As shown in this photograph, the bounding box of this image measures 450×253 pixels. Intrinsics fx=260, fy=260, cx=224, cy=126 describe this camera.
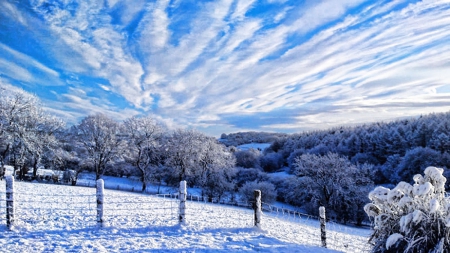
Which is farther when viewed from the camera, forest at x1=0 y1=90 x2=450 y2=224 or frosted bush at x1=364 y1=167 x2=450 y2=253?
forest at x1=0 y1=90 x2=450 y2=224

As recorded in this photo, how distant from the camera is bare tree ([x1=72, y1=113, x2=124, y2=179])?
32219 mm

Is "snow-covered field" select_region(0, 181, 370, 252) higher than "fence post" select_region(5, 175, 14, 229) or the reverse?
the reverse

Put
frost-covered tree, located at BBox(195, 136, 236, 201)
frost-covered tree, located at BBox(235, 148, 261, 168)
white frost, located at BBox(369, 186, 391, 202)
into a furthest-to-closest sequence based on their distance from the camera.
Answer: frost-covered tree, located at BBox(235, 148, 261, 168) < frost-covered tree, located at BBox(195, 136, 236, 201) < white frost, located at BBox(369, 186, 391, 202)

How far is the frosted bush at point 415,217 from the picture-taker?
5254mm

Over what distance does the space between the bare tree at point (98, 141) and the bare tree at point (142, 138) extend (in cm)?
Answer: 184

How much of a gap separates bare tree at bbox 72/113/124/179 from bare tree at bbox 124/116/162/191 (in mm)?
1841

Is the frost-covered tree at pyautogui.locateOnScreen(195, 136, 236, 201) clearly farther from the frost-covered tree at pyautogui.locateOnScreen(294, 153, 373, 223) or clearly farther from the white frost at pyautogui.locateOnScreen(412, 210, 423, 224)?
the white frost at pyautogui.locateOnScreen(412, 210, 423, 224)

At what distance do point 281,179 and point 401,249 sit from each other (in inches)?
1535

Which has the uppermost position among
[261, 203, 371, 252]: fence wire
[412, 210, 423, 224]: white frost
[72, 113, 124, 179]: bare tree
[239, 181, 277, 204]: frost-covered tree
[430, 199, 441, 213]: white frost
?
[72, 113, 124, 179]: bare tree

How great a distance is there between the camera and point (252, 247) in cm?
734

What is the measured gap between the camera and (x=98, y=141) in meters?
32.4

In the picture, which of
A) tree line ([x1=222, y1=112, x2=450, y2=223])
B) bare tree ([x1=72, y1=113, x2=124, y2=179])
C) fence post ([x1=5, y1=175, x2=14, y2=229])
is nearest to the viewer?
fence post ([x1=5, y1=175, x2=14, y2=229])

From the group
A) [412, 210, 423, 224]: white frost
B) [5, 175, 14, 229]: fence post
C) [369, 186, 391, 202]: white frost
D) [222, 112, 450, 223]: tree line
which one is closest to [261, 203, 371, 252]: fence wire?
[369, 186, 391, 202]: white frost

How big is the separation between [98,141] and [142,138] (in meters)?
5.27
